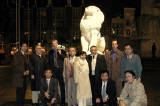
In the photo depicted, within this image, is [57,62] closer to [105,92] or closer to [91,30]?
[91,30]

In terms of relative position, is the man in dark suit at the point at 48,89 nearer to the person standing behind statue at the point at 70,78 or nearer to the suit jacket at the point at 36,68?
the person standing behind statue at the point at 70,78

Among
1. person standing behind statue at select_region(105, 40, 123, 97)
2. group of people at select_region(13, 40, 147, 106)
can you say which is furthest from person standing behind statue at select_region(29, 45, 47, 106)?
person standing behind statue at select_region(105, 40, 123, 97)

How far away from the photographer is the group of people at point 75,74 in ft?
27.0

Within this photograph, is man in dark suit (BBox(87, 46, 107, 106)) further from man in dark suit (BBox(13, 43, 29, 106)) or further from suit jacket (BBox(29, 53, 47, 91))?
man in dark suit (BBox(13, 43, 29, 106))

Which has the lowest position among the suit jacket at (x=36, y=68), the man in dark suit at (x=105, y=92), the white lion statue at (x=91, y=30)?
the man in dark suit at (x=105, y=92)

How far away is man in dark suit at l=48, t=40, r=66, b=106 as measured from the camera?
9555 mm

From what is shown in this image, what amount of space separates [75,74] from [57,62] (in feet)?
3.14

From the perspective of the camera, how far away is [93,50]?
8.89m

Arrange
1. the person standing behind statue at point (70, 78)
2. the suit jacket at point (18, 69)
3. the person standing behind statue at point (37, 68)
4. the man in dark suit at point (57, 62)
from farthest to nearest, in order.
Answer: the man in dark suit at point (57, 62) → the person standing behind statue at point (37, 68) → the person standing behind statue at point (70, 78) → the suit jacket at point (18, 69)

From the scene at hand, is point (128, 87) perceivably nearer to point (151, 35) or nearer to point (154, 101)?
point (154, 101)

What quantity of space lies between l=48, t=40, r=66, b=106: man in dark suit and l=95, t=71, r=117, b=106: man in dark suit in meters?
1.74

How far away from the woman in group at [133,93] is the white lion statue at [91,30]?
11.9 ft

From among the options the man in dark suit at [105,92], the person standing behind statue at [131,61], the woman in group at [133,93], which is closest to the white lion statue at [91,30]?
the person standing behind statue at [131,61]

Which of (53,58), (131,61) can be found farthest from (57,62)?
(131,61)
